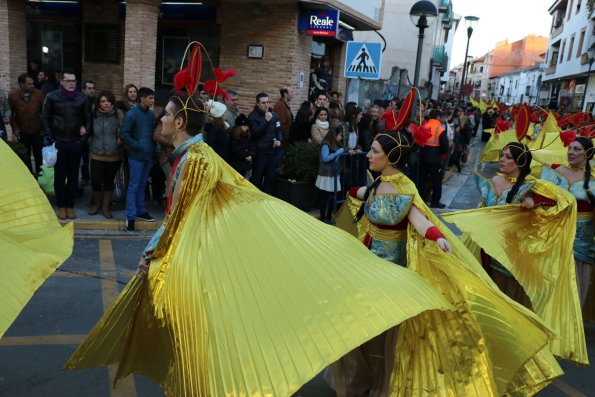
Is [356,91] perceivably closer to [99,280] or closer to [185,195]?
[99,280]

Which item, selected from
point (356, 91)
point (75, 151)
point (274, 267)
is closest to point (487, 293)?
Answer: point (274, 267)

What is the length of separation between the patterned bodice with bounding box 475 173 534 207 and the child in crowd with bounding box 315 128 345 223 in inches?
131

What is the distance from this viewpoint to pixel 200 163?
9.67 feet

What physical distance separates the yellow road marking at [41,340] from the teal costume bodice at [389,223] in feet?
7.52

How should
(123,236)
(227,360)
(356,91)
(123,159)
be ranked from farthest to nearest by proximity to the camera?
(356,91), (123,159), (123,236), (227,360)

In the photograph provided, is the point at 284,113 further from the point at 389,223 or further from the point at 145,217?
the point at 389,223

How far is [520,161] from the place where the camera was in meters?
4.40

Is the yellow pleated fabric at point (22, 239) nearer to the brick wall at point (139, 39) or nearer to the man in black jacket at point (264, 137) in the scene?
the man in black jacket at point (264, 137)

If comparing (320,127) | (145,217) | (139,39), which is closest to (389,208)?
(145,217)

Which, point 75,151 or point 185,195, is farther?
point 75,151

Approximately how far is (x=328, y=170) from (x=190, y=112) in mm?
5108

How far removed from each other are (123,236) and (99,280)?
5.05 feet

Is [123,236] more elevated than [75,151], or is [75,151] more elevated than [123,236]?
[75,151]

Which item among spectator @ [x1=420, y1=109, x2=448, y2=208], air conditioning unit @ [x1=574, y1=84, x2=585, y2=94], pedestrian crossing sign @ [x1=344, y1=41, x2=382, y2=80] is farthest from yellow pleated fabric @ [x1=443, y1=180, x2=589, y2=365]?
air conditioning unit @ [x1=574, y1=84, x2=585, y2=94]
